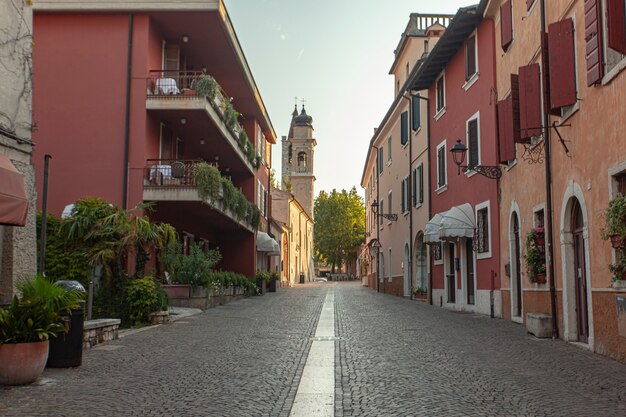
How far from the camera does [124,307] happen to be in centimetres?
1386

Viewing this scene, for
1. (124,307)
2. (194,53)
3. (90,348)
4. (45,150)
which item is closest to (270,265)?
(194,53)

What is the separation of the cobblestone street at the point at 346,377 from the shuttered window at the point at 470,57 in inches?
344

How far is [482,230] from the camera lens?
58.0 ft

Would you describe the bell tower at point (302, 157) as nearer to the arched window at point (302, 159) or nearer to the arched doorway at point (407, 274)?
the arched window at point (302, 159)

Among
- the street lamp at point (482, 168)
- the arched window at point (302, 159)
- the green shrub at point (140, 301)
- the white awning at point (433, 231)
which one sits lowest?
the green shrub at point (140, 301)

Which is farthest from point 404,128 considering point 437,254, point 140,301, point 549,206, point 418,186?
point 140,301

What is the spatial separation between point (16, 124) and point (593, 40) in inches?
363

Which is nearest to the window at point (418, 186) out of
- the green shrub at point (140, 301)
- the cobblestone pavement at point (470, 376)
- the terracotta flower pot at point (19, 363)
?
the cobblestone pavement at point (470, 376)

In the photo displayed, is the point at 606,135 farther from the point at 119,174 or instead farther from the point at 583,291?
the point at 119,174

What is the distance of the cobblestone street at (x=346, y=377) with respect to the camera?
5926 mm

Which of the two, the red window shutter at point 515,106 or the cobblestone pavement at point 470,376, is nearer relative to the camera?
the cobblestone pavement at point 470,376

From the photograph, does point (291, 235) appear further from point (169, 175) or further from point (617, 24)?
point (617, 24)

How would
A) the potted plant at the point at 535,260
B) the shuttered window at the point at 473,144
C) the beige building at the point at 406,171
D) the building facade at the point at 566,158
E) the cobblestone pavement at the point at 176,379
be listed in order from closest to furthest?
the cobblestone pavement at the point at 176,379, the building facade at the point at 566,158, the potted plant at the point at 535,260, the shuttered window at the point at 473,144, the beige building at the point at 406,171

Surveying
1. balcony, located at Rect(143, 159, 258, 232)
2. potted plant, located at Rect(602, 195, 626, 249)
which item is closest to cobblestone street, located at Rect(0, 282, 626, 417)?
potted plant, located at Rect(602, 195, 626, 249)
